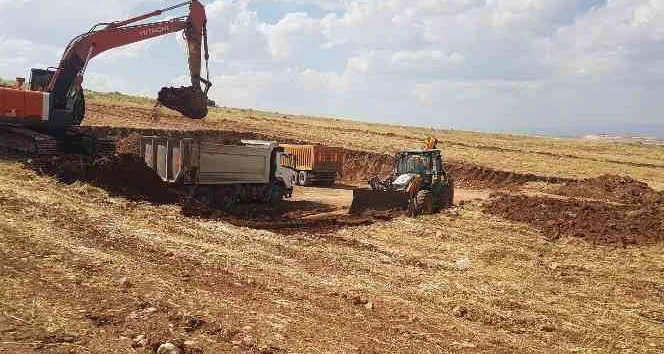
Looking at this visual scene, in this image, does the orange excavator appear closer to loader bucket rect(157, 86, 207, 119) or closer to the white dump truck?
loader bucket rect(157, 86, 207, 119)

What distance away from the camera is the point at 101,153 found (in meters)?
18.9

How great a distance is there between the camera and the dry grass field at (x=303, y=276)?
24.0 ft

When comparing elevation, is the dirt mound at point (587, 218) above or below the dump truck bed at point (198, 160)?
below

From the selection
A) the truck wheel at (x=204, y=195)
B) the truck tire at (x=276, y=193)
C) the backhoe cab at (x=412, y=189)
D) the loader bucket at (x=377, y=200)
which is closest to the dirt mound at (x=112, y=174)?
the truck wheel at (x=204, y=195)

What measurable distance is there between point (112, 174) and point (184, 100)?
4.88m

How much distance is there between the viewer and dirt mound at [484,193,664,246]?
17.9 m

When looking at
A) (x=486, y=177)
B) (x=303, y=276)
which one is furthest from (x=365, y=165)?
(x=303, y=276)

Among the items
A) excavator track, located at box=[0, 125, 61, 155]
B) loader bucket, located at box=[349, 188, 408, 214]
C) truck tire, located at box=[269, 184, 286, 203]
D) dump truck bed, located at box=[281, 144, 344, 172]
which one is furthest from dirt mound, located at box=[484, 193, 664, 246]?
excavator track, located at box=[0, 125, 61, 155]

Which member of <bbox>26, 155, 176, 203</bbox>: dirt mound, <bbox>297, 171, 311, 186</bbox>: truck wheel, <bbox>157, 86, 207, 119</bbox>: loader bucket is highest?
<bbox>157, 86, 207, 119</bbox>: loader bucket

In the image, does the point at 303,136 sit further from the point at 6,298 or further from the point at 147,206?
the point at 6,298

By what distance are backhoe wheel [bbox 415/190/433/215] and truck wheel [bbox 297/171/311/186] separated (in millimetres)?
12221

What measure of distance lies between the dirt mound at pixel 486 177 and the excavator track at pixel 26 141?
2356 cm

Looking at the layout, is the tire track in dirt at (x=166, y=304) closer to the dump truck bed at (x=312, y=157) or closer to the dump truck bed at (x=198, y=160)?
the dump truck bed at (x=198, y=160)

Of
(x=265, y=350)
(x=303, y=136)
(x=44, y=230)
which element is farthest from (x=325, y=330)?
(x=303, y=136)
